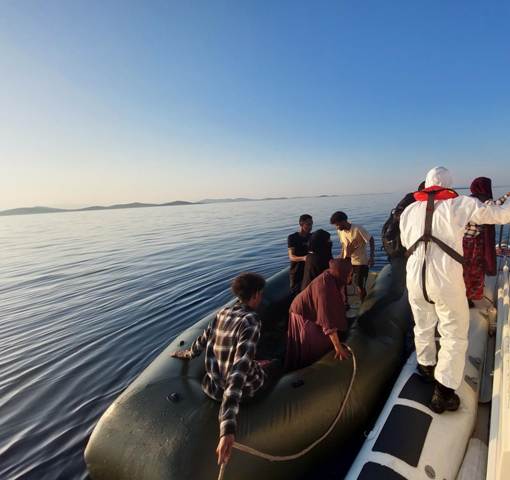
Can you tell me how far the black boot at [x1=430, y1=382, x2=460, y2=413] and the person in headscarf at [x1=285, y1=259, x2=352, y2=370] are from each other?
82cm

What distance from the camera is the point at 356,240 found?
5.26 m

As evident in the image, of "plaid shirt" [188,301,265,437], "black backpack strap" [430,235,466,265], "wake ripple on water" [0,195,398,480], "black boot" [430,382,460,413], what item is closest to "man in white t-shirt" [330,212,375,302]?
"black backpack strap" [430,235,466,265]

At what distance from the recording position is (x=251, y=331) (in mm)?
2170

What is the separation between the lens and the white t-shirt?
5234mm

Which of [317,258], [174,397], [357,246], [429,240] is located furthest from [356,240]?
[174,397]

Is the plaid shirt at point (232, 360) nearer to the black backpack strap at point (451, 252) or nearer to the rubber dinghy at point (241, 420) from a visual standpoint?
the rubber dinghy at point (241, 420)

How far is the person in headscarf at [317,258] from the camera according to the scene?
161 inches

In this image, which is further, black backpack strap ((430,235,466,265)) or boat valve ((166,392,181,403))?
boat valve ((166,392,181,403))

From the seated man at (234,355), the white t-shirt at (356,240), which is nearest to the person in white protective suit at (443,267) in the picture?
the seated man at (234,355)

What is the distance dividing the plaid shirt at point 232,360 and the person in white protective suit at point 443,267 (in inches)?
55.8

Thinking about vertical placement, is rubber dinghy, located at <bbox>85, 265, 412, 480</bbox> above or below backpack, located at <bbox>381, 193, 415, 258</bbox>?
below

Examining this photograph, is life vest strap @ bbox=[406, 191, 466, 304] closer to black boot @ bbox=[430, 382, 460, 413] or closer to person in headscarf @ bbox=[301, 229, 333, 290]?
black boot @ bbox=[430, 382, 460, 413]

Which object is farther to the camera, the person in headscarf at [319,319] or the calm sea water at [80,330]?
the calm sea water at [80,330]

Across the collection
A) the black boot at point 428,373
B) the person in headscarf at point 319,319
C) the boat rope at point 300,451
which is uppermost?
the person in headscarf at point 319,319
